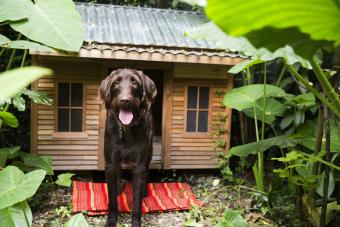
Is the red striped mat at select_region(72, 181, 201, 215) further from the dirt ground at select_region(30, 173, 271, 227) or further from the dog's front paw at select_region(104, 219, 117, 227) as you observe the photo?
the dog's front paw at select_region(104, 219, 117, 227)

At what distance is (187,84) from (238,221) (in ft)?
8.05

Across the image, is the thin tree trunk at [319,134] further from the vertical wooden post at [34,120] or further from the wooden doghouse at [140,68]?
the vertical wooden post at [34,120]

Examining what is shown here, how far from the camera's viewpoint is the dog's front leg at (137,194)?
11.7 feet

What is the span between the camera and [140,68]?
4938 millimetres

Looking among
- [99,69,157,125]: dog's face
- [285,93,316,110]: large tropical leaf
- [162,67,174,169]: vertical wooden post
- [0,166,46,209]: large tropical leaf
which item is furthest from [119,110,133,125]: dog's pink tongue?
[285,93,316,110]: large tropical leaf

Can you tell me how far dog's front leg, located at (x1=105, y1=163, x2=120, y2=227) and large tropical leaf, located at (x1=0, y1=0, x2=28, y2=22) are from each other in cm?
162

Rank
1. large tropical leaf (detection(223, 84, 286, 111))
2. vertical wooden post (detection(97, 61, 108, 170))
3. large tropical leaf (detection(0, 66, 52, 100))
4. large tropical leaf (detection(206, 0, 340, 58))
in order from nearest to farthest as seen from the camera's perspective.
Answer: large tropical leaf (detection(0, 66, 52, 100)), large tropical leaf (detection(206, 0, 340, 58)), large tropical leaf (detection(223, 84, 286, 111)), vertical wooden post (detection(97, 61, 108, 170))

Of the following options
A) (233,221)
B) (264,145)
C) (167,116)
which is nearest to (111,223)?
(233,221)

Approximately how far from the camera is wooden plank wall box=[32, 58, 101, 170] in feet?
15.4

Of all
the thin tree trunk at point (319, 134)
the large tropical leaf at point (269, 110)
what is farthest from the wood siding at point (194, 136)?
the thin tree trunk at point (319, 134)

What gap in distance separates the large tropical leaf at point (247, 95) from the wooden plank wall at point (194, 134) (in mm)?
629

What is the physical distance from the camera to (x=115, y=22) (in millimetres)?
5441

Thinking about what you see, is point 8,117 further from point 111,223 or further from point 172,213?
point 172,213

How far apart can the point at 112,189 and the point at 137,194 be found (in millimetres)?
261
